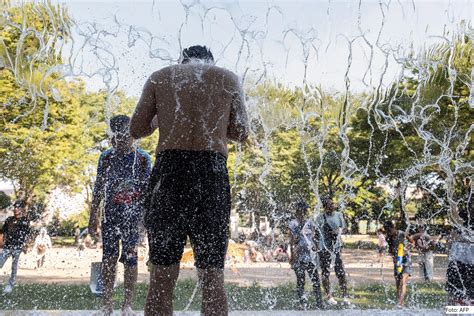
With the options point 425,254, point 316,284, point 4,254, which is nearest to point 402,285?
point 316,284

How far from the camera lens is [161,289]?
2.34m

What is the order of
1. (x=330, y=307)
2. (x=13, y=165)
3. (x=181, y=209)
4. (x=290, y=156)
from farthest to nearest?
(x=290, y=156)
(x=13, y=165)
(x=330, y=307)
(x=181, y=209)

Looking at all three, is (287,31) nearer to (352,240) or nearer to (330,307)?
(330,307)

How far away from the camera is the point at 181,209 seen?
7.66 feet

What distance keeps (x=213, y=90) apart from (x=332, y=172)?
1990 centimetres

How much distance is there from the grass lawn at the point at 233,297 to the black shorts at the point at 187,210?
10.1 feet

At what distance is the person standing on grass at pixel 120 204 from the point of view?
3615 mm

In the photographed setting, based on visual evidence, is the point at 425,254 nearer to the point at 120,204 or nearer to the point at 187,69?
the point at 120,204

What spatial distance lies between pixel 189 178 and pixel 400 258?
4753mm

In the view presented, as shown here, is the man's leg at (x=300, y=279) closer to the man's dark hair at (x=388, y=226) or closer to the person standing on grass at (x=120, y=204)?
the man's dark hair at (x=388, y=226)

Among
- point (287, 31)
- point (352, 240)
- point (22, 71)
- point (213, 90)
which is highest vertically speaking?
point (22, 71)

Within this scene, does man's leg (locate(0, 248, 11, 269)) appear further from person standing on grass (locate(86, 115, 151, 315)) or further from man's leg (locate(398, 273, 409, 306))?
man's leg (locate(398, 273, 409, 306))

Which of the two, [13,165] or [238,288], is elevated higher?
[13,165]

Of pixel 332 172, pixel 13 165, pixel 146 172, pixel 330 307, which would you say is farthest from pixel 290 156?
pixel 146 172
